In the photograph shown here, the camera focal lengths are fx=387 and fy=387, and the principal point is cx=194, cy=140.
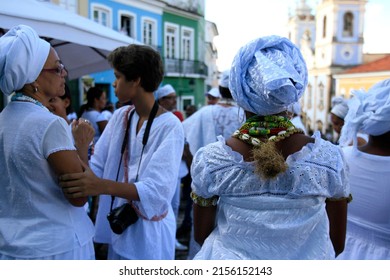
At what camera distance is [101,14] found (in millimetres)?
13273

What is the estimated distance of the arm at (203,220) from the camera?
154 centimetres

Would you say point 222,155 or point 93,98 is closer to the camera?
point 222,155

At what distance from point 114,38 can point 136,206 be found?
2.04 m

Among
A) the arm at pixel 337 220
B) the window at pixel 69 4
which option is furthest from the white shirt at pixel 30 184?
the window at pixel 69 4

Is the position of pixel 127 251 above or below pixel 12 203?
below

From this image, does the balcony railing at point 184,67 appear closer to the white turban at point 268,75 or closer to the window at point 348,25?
the white turban at point 268,75

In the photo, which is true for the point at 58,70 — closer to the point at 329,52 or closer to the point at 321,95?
the point at 329,52

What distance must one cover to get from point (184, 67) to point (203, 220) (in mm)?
18062

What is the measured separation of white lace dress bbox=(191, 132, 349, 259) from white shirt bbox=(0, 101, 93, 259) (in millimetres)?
630

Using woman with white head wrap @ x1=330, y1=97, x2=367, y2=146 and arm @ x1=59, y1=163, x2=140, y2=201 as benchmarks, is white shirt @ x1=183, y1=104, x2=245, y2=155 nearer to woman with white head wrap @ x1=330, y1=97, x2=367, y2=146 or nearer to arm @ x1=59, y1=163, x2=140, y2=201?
woman with white head wrap @ x1=330, y1=97, x2=367, y2=146

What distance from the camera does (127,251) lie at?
2.21m

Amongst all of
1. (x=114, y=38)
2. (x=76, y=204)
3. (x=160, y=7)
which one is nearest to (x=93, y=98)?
(x=114, y=38)

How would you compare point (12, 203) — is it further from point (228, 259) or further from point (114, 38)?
point (114, 38)

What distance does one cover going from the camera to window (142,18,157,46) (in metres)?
15.8
